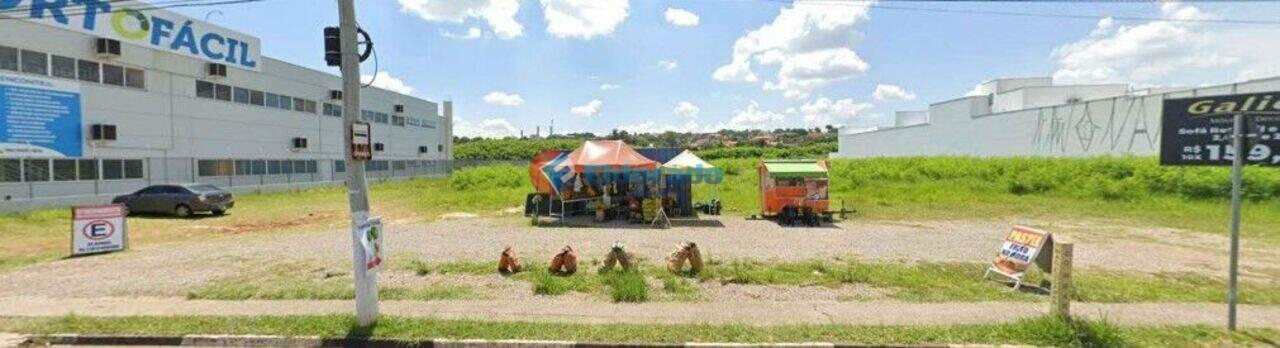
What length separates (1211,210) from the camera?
18.3 meters

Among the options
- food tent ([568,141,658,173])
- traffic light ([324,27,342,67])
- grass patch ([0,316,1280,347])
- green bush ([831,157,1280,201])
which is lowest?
grass patch ([0,316,1280,347])

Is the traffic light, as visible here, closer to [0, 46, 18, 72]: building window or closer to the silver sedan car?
the silver sedan car

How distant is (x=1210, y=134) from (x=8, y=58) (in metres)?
32.1

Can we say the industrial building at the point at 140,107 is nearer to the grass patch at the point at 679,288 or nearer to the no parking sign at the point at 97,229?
the no parking sign at the point at 97,229

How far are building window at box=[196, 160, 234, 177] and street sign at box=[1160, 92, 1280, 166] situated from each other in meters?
35.4

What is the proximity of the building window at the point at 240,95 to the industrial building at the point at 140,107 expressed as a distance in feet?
0.23

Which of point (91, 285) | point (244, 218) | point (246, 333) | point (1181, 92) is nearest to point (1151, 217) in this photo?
point (1181, 92)

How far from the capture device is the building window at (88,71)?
2233 centimetres

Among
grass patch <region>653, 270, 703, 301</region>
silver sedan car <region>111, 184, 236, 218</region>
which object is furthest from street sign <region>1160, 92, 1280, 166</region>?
silver sedan car <region>111, 184, 236, 218</region>

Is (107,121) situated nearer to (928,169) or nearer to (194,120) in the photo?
(194,120)

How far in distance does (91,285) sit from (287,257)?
280 cm

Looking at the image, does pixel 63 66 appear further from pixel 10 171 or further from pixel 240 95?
pixel 240 95

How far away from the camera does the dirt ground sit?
8633 mm

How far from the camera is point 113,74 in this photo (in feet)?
77.4
